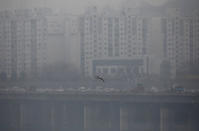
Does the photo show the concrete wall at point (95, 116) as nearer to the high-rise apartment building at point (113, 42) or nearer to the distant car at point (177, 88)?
the distant car at point (177, 88)

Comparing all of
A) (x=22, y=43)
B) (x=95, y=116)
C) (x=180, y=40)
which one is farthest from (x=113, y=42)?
(x=22, y=43)

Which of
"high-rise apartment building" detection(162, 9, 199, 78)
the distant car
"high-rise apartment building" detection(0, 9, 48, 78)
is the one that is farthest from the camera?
"high-rise apartment building" detection(0, 9, 48, 78)

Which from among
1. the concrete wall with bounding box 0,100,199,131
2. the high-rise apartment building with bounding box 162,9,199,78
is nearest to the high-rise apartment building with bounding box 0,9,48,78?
the concrete wall with bounding box 0,100,199,131

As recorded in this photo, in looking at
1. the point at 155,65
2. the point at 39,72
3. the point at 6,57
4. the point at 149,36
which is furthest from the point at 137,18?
the point at 6,57

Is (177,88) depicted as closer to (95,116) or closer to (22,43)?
(95,116)

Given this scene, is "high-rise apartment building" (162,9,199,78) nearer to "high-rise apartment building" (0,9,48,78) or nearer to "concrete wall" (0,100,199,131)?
"concrete wall" (0,100,199,131)

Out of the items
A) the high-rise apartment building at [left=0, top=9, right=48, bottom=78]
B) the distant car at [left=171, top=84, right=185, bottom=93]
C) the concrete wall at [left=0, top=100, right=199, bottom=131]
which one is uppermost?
the high-rise apartment building at [left=0, top=9, right=48, bottom=78]

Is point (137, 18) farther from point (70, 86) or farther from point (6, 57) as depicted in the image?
point (6, 57)
